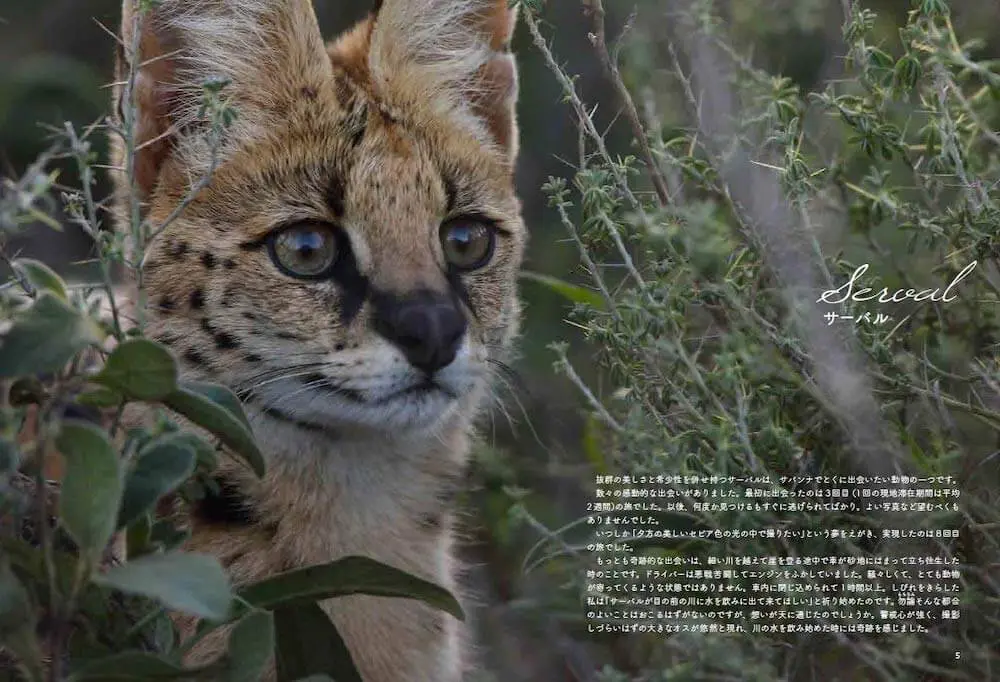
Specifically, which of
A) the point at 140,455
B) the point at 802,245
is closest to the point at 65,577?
the point at 140,455

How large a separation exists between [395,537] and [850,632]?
3.41ft

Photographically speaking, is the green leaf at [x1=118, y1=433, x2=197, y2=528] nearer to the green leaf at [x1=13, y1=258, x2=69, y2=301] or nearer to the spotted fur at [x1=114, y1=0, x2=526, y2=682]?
the green leaf at [x1=13, y1=258, x2=69, y2=301]

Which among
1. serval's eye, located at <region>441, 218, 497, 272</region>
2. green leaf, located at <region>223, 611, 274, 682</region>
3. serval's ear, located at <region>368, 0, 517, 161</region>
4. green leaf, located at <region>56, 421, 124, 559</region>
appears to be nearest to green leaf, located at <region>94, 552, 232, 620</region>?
green leaf, located at <region>56, 421, 124, 559</region>

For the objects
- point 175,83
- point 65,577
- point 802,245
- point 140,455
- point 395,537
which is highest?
point 175,83

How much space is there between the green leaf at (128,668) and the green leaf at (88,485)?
158 mm

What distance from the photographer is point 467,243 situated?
3.32 meters

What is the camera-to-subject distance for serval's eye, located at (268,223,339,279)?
3086 millimetres

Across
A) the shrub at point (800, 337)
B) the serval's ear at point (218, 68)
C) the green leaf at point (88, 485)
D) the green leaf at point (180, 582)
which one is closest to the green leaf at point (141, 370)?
the green leaf at point (88, 485)

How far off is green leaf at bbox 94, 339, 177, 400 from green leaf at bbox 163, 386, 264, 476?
0.04 meters

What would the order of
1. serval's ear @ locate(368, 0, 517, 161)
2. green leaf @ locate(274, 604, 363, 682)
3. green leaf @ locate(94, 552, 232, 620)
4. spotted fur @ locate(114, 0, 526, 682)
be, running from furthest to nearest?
serval's ear @ locate(368, 0, 517, 161) < spotted fur @ locate(114, 0, 526, 682) < green leaf @ locate(274, 604, 363, 682) < green leaf @ locate(94, 552, 232, 620)

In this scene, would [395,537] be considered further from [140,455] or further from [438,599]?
[140,455]

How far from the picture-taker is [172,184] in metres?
3.24

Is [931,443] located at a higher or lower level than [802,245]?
lower

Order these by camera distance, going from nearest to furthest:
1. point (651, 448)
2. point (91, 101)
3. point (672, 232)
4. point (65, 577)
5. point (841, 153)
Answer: point (65, 577) → point (672, 232) → point (651, 448) → point (841, 153) → point (91, 101)
